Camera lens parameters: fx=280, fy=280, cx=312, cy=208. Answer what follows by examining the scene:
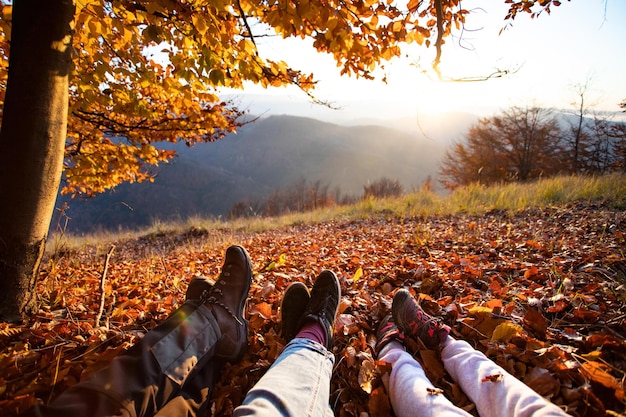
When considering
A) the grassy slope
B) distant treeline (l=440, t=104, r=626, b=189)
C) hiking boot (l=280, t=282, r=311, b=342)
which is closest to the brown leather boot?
the grassy slope

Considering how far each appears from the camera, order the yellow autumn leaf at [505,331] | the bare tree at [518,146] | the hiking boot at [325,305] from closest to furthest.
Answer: the yellow autumn leaf at [505,331]
the hiking boot at [325,305]
the bare tree at [518,146]

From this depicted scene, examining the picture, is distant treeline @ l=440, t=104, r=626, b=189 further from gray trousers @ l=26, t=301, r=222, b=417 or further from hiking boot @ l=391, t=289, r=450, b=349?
gray trousers @ l=26, t=301, r=222, b=417

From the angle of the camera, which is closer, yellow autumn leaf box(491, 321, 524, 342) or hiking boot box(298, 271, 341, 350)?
yellow autumn leaf box(491, 321, 524, 342)

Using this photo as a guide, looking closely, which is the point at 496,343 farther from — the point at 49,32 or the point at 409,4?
the point at 49,32

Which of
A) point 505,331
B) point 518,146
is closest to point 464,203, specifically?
point 505,331

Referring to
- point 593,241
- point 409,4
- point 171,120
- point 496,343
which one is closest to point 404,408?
point 496,343

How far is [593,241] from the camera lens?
290cm

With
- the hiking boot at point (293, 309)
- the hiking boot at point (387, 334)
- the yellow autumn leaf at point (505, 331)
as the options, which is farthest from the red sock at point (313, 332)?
the yellow autumn leaf at point (505, 331)

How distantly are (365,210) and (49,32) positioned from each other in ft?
25.3

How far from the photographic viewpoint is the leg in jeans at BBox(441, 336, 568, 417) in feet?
3.22

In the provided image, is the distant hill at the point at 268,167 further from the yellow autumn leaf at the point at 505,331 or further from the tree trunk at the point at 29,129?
the tree trunk at the point at 29,129

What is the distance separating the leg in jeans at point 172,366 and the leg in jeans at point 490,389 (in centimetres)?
113

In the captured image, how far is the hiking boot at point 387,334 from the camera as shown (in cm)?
163

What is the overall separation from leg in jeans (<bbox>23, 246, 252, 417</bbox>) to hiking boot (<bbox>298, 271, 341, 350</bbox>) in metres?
0.43
